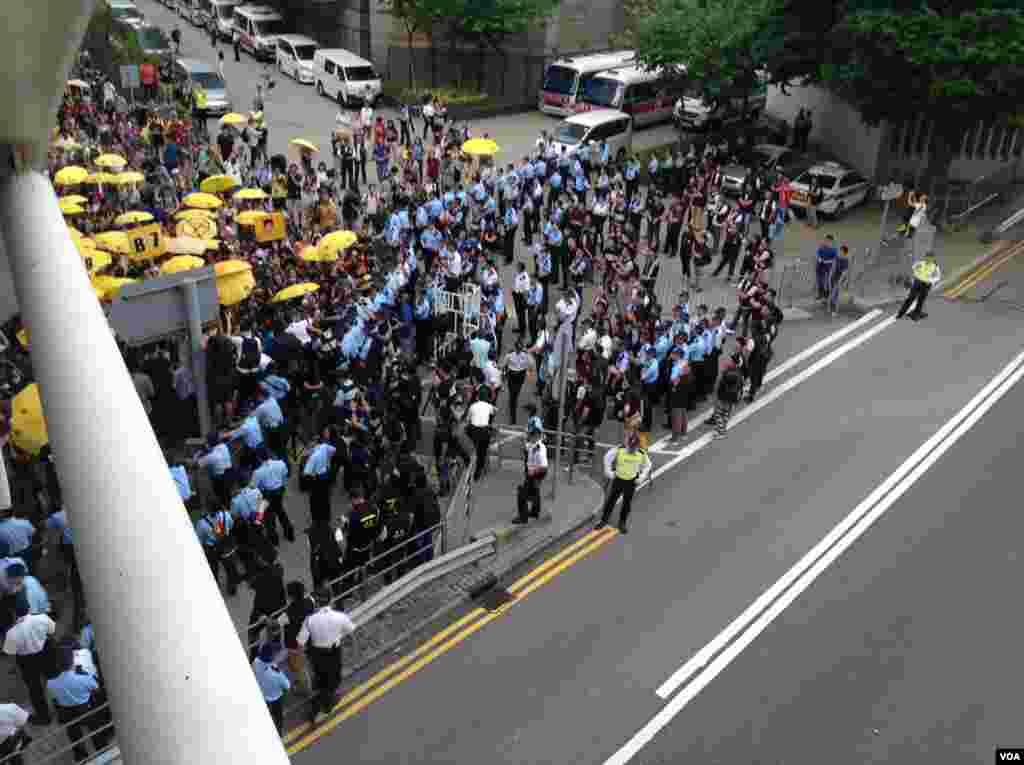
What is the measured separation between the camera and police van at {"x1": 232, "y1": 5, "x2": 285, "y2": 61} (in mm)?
41375

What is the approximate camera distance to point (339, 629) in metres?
9.52

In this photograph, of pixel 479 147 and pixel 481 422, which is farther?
pixel 479 147

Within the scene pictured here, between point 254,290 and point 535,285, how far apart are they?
214 inches

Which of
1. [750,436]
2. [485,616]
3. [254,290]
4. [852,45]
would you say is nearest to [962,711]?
[485,616]

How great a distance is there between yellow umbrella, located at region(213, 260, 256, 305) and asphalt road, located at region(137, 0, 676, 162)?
52.3ft

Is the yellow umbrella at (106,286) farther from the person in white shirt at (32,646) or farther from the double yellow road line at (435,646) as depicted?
the double yellow road line at (435,646)

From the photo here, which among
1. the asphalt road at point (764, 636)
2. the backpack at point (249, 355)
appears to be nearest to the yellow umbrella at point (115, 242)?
the backpack at point (249, 355)

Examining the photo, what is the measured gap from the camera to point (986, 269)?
24.0 meters

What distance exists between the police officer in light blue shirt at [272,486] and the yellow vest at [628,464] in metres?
4.34

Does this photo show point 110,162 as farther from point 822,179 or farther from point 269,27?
point 269,27

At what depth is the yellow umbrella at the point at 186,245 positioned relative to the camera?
16.5 meters

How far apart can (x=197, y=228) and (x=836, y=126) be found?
2371cm

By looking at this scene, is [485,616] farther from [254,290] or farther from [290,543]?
[254,290]

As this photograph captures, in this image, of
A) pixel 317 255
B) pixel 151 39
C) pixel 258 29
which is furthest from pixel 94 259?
pixel 258 29
